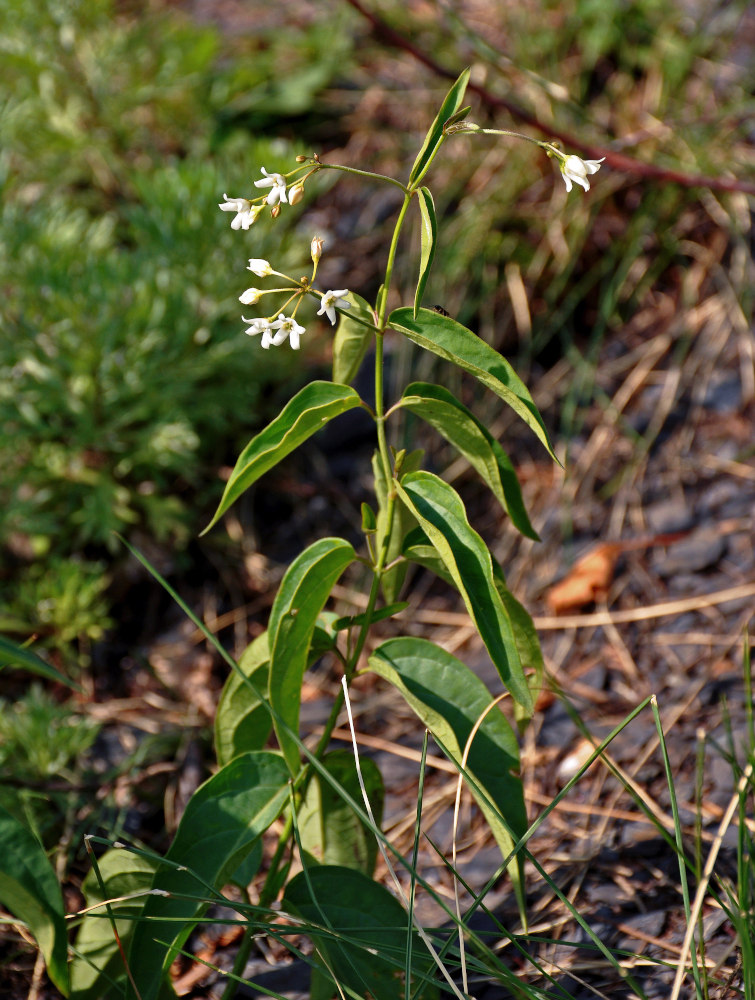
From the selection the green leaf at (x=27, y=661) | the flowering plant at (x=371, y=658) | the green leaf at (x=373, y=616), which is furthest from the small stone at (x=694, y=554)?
the green leaf at (x=27, y=661)

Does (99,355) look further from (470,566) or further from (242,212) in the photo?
(470,566)

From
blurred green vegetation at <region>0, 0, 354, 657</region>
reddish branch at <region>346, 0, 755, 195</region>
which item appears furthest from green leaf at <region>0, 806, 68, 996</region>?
reddish branch at <region>346, 0, 755, 195</region>

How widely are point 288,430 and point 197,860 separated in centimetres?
58

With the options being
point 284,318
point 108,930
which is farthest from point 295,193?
point 108,930

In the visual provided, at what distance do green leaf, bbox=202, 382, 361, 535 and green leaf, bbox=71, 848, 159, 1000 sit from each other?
596 mm

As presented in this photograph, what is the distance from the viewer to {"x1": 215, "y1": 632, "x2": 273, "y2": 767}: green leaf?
1358 mm

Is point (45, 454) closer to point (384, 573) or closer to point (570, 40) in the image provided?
point (384, 573)

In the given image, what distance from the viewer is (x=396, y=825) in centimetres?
184

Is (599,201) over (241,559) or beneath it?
over

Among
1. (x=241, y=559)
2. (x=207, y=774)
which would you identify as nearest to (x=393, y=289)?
(x=241, y=559)

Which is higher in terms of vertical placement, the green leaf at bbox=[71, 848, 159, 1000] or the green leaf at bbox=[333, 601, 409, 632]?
the green leaf at bbox=[333, 601, 409, 632]

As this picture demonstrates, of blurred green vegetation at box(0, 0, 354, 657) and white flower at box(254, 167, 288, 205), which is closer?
white flower at box(254, 167, 288, 205)

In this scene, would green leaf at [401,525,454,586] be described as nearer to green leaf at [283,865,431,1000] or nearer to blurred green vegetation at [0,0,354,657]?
green leaf at [283,865,431,1000]

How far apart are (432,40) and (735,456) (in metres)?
2.04
